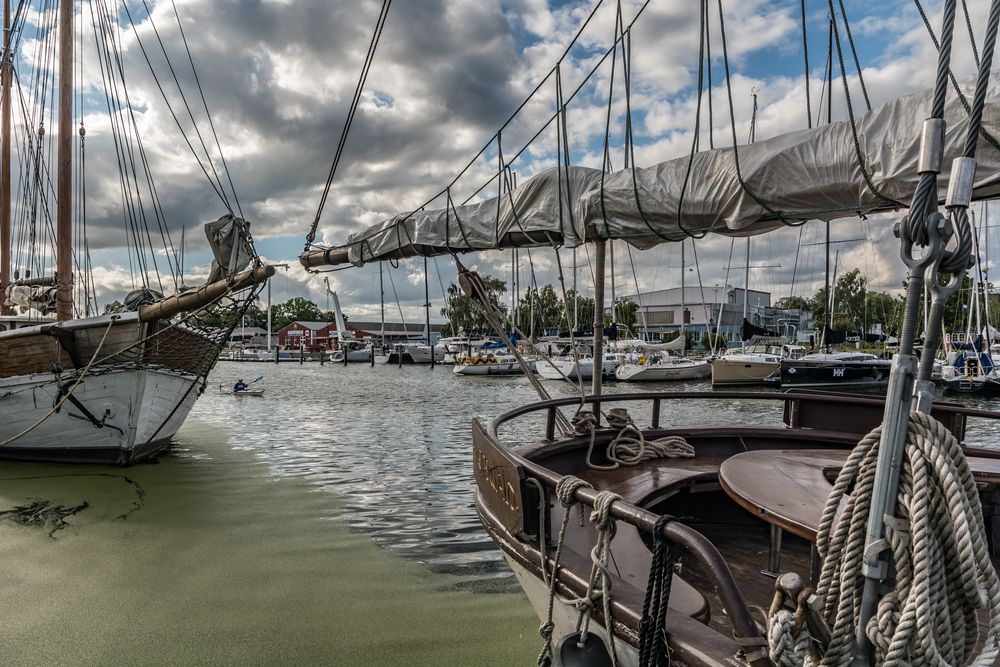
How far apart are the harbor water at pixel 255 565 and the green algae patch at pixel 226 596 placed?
0.7 inches

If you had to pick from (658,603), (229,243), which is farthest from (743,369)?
(658,603)

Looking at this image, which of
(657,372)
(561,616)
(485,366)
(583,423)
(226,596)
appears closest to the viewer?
(561,616)

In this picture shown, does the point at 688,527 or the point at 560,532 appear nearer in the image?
the point at 688,527

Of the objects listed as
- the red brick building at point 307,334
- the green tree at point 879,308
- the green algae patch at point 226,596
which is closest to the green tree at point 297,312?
the red brick building at point 307,334

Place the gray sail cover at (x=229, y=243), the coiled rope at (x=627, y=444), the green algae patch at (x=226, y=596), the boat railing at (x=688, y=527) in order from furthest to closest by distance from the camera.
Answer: the gray sail cover at (x=229, y=243)
the coiled rope at (x=627, y=444)
the green algae patch at (x=226, y=596)
the boat railing at (x=688, y=527)

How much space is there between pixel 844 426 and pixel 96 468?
11.7 m

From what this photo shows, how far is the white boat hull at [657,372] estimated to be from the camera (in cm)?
3509

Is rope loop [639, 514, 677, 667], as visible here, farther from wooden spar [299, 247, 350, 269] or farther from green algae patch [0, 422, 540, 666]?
wooden spar [299, 247, 350, 269]

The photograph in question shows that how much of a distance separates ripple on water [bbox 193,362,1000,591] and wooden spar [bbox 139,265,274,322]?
3348mm

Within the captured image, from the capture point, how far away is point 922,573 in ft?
4.79

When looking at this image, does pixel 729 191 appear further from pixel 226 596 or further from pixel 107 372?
pixel 107 372

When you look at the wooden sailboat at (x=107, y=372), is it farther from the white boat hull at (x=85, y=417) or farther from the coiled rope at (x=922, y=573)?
the coiled rope at (x=922, y=573)

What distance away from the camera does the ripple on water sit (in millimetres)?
7219

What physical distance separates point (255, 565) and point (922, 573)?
6228mm
